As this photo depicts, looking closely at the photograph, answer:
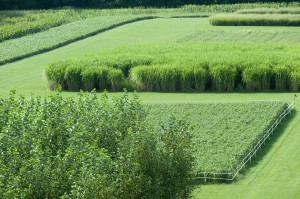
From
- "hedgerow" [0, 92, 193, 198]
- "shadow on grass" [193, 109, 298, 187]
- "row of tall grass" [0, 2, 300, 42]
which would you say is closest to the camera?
"hedgerow" [0, 92, 193, 198]

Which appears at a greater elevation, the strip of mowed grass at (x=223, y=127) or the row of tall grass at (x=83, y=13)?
the row of tall grass at (x=83, y=13)

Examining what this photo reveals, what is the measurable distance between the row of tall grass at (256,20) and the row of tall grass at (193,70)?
65.7ft

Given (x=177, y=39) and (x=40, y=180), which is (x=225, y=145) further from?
(x=177, y=39)

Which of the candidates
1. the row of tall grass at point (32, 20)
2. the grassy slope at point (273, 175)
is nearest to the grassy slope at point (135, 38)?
the row of tall grass at point (32, 20)

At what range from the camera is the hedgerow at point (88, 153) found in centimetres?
1759

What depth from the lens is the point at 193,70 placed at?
1507 inches

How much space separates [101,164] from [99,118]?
11.4ft

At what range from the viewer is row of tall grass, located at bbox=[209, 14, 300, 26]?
206 ft

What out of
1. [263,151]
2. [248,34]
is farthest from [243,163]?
[248,34]

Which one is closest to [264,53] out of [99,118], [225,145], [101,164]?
[225,145]

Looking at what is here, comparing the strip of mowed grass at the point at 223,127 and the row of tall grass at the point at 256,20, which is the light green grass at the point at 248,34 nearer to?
the row of tall grass at the point at 256,20

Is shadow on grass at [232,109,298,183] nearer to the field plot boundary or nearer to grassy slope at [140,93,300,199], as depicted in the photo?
grassy slope at [140,93,300,199]

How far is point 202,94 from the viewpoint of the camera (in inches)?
1479

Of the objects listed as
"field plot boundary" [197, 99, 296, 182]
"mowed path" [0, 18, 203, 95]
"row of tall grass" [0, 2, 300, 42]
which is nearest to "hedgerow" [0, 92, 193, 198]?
"field plot boundary" [197, 99, 296, 182]
